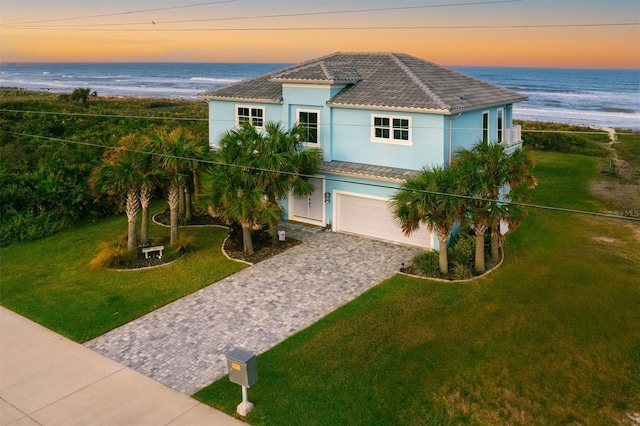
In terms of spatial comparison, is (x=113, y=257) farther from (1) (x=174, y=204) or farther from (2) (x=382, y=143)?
(2) (x=382, y=143)

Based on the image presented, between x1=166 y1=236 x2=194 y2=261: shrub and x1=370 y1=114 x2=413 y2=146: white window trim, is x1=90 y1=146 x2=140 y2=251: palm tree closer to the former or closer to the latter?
x1=166 y1=236 x2=194 y2=261: shrub

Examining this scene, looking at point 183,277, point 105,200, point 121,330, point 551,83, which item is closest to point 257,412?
point 121,330

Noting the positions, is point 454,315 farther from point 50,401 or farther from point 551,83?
point 551,83

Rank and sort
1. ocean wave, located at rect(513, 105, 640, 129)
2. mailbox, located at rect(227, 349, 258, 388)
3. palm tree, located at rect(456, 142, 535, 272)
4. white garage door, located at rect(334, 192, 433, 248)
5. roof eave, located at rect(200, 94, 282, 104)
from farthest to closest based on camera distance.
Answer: ocean wave, located at rect(513, 105, 640, 129), roof eave, located at rect(200, 94, 282, 104), white garage door, located at rect(334, 192, 433, 248), palm tree, located at rect(456, 142, 535, 272), mailbox, located at rect(227, 349, 258, 388)

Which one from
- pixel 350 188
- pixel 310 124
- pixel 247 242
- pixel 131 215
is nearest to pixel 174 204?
pixel 131 215

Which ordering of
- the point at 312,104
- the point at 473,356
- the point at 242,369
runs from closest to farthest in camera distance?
the point at 242,369, the point at 473,356, the point at 312,104

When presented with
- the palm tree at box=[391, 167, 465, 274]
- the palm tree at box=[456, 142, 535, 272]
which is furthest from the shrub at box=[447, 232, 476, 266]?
the palm tree at box=[391, 167, 465, 274]
